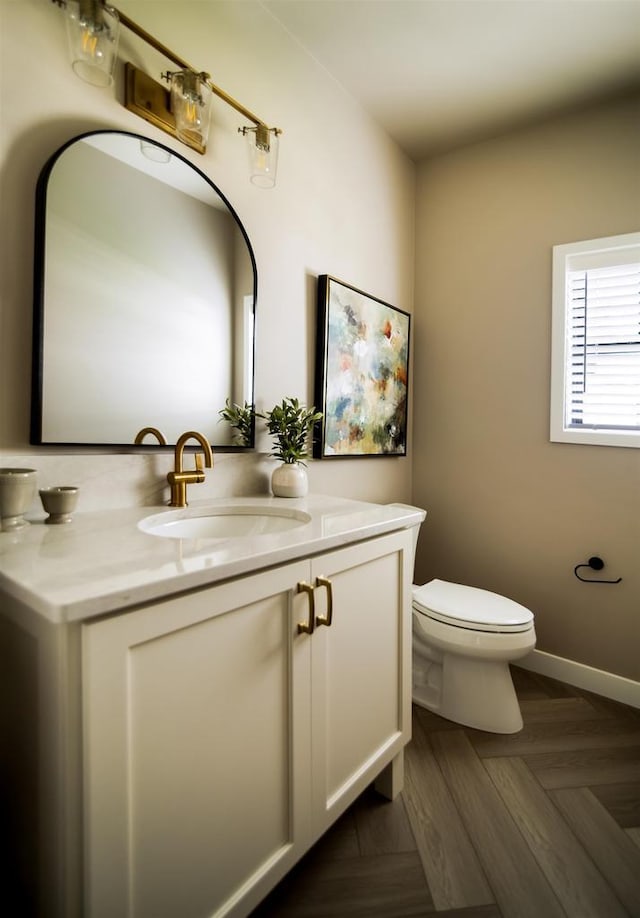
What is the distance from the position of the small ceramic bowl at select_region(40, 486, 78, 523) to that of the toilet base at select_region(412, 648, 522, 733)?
1487 mm

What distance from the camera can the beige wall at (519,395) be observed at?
1.96 metres

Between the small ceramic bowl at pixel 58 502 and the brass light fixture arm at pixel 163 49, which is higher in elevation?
the brass light fixture arm at pixel 163 49

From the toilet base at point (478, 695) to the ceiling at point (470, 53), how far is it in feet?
7.68

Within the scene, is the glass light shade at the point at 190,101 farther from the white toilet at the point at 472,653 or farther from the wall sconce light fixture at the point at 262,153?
the white toilet at the point at 472,653

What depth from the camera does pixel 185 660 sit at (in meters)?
0.77

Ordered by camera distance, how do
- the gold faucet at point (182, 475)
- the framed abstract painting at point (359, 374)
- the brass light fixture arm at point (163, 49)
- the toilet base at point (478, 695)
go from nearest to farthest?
the brass light fixture arm at point (163, 49)
the gold faucet at point (182, 475)
the toilet base at point (478, 695)
the framed abstract painting at point (359, 374)

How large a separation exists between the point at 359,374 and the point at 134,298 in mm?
1085

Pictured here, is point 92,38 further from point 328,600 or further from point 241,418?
point 328,600

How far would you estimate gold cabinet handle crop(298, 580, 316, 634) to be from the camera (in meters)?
0.98

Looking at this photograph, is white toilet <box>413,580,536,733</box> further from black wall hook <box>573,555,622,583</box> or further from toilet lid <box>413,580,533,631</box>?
black wall hook <box>573,555,622,583</box>

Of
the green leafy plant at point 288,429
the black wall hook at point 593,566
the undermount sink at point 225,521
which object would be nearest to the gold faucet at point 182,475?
the undermount sink at point 225,521

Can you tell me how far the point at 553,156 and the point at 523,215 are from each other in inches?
10.5

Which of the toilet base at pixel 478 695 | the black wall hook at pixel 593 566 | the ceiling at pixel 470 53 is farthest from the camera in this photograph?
the black wall hook at pixel 593 566

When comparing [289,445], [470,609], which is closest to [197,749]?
[289,445]
